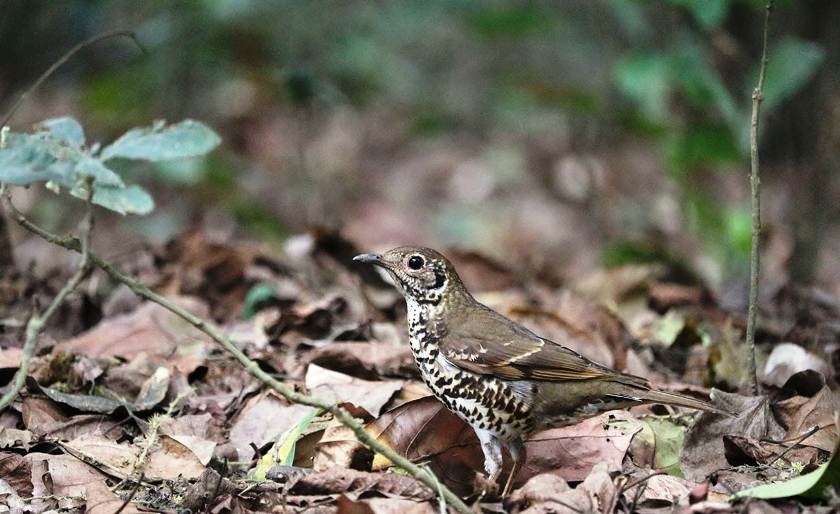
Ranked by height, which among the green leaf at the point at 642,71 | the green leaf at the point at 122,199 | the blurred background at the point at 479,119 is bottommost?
the blurred background at the point at 479,119

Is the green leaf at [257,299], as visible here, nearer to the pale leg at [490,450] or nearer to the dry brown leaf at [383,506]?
the pale leg at [490,450]

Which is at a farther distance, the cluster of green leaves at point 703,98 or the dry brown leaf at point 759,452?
the cluster of green leaves at point 703,98

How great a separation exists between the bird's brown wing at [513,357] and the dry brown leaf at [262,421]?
695 millimetres

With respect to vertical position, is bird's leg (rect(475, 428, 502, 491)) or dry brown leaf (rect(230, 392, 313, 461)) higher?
bird's leg (rect(475, 428, 502, 491))

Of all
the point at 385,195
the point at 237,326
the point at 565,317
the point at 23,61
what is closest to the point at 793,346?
the point at 565,317

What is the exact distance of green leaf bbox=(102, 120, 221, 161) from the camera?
388 cm

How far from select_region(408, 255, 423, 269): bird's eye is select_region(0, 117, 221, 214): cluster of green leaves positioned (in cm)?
111

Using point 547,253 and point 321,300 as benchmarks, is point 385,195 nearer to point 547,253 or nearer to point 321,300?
point 547,253

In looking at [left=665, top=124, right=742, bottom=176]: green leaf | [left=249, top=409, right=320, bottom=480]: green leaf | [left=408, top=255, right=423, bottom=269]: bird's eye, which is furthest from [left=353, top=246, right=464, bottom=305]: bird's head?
[left=665, top=124, right=742, bottom=176]: green leaf

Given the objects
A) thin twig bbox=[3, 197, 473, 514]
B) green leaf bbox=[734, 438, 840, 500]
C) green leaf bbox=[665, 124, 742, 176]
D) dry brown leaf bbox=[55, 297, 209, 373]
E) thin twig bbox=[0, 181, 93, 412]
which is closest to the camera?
thin twig bbox=[0, 181, 93, 412]

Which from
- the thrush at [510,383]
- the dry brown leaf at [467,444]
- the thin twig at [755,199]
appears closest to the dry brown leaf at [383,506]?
the dry brown leaf at [467,444]

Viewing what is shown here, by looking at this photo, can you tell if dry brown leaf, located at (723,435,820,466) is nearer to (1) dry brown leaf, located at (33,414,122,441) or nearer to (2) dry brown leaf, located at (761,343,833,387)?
(2) dry brown leaf, located at (761,343,833,387)

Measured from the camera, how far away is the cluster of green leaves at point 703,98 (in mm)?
6406

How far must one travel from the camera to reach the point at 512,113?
50.3ft
